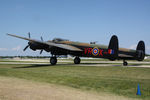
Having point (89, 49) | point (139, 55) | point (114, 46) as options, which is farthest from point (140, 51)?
point (89, 49)

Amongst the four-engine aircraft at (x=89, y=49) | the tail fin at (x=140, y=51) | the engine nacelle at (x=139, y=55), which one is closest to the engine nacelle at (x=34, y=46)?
the four-engine aircraft at (x=89, y=49)

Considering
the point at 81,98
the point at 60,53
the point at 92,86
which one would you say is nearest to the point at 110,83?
the point at 92,86

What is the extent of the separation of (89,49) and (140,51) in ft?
29.1

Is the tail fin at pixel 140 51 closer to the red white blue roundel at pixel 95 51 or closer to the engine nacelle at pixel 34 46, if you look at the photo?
the red white blue roundel at pixel 95 51

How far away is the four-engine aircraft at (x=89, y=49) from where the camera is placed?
28.0 m

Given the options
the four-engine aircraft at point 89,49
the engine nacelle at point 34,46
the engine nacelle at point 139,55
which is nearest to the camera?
the engine nacelle at point 139,55

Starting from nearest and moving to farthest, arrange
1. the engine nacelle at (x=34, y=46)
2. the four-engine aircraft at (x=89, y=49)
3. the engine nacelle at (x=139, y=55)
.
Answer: the engine nacelle at (x=139, y=55) → the four-engine aircraft at (x=89, y=49) → the engine nacelle at (x=34, y=46)

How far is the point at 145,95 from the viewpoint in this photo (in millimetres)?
9961

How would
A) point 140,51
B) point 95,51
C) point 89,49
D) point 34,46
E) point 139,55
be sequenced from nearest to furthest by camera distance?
point 139,55
point 140,51
point 95,51
point 89,49
point 34,46

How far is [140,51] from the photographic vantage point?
2814cm

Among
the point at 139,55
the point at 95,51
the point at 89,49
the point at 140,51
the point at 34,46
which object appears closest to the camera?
the point at 139,55

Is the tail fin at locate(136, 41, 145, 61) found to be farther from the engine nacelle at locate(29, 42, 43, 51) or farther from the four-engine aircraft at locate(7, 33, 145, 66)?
the engine nacelle at locate(29, 42, 43, 51)

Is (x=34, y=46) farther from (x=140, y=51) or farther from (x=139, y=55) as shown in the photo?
(x=140, y=51)

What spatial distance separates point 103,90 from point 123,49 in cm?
1874
